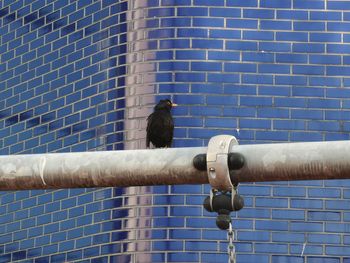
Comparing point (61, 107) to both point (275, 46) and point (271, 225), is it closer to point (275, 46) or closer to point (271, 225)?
point (275, 46)

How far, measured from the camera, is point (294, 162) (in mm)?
14531

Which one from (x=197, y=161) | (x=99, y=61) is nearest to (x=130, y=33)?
(x=99, y=61)

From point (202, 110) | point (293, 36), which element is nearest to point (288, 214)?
point (202, 110)

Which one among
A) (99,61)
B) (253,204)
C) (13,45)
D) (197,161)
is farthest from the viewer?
(13,45)

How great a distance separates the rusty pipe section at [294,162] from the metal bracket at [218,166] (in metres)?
0.09

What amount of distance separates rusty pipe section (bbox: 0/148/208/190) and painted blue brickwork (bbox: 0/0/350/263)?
15.0 meters

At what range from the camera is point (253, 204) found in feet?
100

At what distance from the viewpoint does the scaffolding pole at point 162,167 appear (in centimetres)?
1446

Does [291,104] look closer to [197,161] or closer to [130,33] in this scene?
[130,33]

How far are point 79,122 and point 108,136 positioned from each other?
4.18 ft

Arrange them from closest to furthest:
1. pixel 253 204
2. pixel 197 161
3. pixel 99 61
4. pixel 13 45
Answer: pixel 197 161, pixel 253 204, pixel 99 61, pixel 13 45

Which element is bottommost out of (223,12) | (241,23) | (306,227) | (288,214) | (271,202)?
(306,227)

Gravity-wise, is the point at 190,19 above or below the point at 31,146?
above

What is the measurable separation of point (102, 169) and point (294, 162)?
5.62 ft
